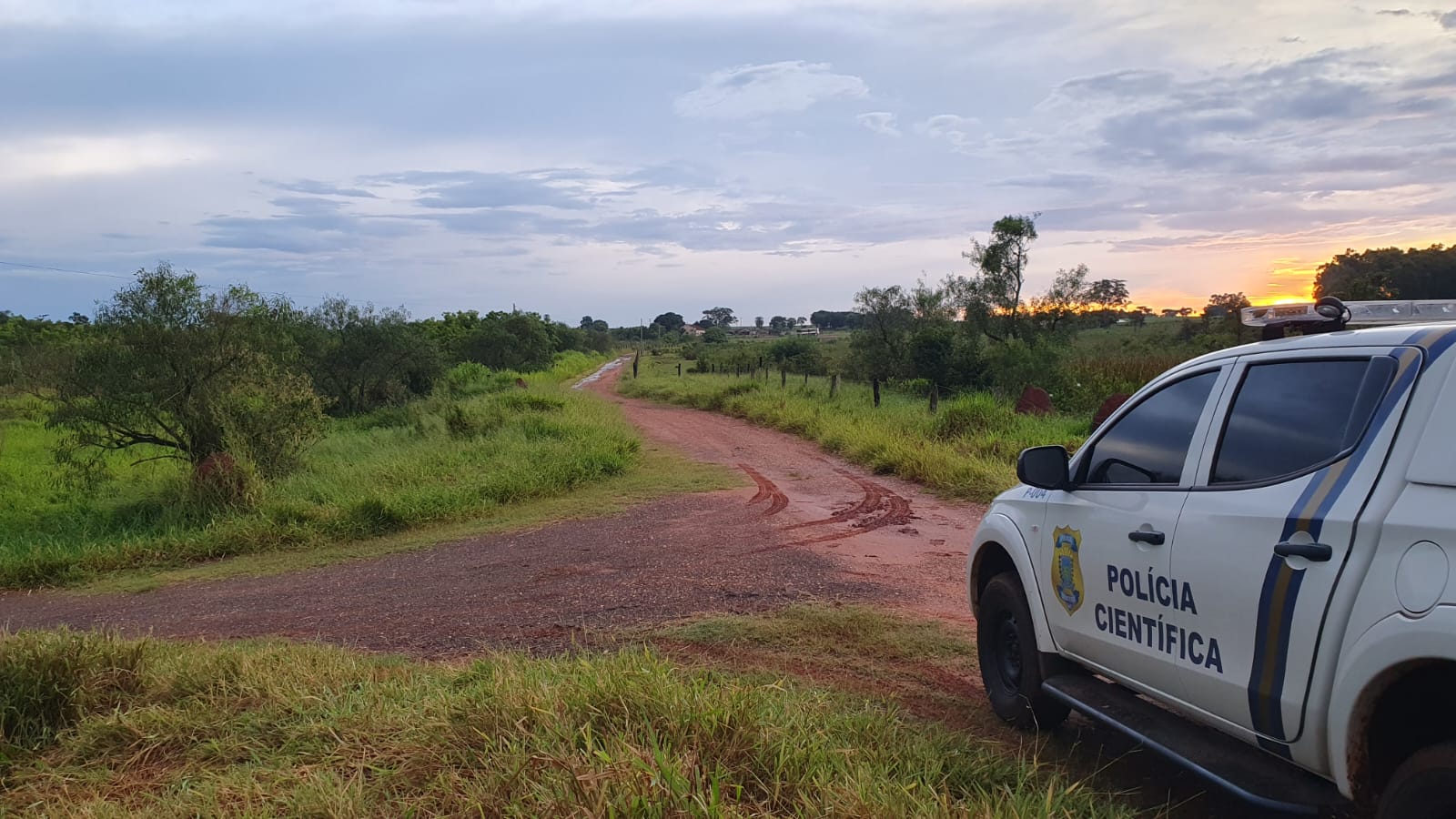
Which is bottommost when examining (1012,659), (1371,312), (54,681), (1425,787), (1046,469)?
(54,681)

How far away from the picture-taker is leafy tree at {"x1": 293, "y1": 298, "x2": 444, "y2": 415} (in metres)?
31.3

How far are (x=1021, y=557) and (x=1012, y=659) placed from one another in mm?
633

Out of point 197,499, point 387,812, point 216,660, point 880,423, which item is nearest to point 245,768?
point 387,812

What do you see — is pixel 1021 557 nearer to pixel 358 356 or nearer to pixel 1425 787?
pixel 1425 787

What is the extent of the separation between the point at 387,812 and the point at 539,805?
607 millimetres

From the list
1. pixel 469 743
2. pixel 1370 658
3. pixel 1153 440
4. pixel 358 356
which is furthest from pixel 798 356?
pixel 1370 658

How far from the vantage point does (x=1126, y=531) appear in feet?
11.9

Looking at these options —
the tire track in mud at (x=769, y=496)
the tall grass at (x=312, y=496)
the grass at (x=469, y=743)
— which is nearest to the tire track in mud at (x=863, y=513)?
the tire track in mud at (x=769, y=496)

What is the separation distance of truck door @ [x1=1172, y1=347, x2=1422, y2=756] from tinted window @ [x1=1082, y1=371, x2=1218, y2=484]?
192mm

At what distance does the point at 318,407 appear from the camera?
50.7 feet

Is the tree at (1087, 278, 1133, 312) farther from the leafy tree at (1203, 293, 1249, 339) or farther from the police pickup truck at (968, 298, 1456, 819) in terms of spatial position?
the police pickup truck at (968, 298, 1456, 819)

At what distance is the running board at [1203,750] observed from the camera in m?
2.80

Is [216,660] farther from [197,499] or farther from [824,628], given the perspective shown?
[197,499]

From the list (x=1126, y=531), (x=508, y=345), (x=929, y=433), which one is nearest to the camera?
(x=1126, y=531)
